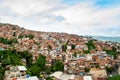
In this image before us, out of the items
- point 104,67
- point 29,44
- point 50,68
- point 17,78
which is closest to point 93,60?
point 104,67

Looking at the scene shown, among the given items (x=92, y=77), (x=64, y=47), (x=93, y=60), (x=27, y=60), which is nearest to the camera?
(x=92, y=77)

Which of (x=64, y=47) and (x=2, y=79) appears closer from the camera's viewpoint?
(x=2, y=79)

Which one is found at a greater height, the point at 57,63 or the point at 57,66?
the point at 57,63

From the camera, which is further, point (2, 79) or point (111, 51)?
point (111, 51)

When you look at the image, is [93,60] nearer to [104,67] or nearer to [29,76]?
[104,67]

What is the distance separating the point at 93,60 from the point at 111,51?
27.5 feet

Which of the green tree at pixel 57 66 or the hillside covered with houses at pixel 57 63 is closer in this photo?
the hillside covered with houses at pixel 57 63

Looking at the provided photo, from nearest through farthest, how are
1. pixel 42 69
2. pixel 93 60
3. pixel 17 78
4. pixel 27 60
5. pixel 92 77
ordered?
pixel 17 78 < pixel 92 77 < pixel 42 69 < pixel 27 60 < pixel 93 60

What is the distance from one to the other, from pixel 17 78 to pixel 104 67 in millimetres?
12168

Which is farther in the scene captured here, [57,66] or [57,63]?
[57,63]

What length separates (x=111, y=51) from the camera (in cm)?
4178

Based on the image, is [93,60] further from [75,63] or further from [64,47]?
[64,47]

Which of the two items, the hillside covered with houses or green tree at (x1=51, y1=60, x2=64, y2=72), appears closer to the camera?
the hillside covered with houses

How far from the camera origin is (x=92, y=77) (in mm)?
26156
